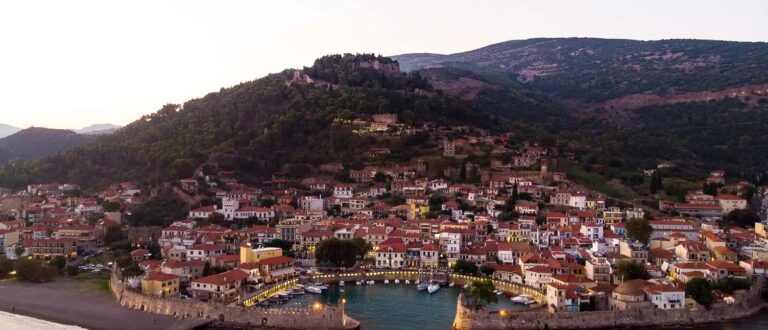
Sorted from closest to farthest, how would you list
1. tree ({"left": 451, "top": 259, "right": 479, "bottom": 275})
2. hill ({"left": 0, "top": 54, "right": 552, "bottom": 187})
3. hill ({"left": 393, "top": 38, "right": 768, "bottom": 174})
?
tree ({"left": 451, "top": 259, "right": 479, "bottom": 275}) → hill ({"left": 0, "top": 54, "right": 552, "bottom": 187}) → hill ({"left": 393, "top": 38, "right": 768, "bottom": 174})

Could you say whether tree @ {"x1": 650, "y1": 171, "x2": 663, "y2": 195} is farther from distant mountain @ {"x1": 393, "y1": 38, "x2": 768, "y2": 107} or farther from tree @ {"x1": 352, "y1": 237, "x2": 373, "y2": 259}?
distant mountain @ {"x1": 393, "y1": 38, "x2": 768, "y2": 107}

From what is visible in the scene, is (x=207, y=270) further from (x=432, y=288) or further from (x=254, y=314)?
(x=432, y=288)

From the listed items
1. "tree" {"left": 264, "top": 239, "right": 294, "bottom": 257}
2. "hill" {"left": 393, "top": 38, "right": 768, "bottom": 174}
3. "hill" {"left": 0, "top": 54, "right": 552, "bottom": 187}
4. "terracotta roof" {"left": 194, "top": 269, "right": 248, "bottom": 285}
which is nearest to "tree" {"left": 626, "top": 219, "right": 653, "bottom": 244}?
"tree" {"left": 264, "top": 239, "right": 294, "bottom": 257}

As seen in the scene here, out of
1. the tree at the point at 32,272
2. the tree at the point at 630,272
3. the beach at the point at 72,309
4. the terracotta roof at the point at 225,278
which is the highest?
the tree at the point at 630,272

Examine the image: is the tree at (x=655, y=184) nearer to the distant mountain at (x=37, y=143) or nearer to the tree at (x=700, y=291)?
the tree at (x=700, y=291)

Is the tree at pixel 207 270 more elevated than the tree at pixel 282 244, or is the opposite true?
the tree at pixel 282 244

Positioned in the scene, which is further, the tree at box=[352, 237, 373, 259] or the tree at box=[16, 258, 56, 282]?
the tree at box=[352, 237, 373, 259]

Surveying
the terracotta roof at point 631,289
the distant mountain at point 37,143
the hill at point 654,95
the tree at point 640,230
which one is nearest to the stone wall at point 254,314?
the terracotta roof at point 631,289

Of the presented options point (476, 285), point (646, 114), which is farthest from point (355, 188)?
point (646, 114)

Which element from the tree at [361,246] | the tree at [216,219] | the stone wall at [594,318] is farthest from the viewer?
the tree at [216,219]
